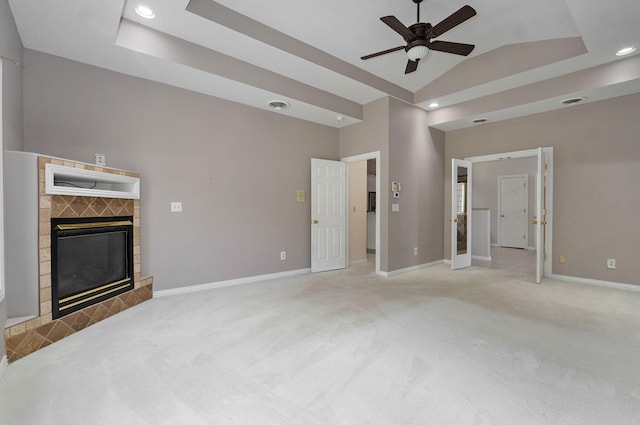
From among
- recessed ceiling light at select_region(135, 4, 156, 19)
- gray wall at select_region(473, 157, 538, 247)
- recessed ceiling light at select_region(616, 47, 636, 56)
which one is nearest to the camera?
recessed ceiling light at select_region(135, 4, 156, 19)

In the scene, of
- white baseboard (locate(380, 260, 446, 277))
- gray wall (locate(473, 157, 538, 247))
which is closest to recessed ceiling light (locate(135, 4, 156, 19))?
white baseboard (locate(380, 260, 446, 277))

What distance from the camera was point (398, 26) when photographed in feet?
9.08

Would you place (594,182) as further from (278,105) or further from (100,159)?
(100,159)

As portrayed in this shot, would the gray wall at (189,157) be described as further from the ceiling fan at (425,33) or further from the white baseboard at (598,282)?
the white baseboard at (598,282)

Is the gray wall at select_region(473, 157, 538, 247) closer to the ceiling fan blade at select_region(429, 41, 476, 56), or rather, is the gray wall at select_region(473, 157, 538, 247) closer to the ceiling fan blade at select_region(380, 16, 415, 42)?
the ceiling fan blade at select_region(429, 41, 476, 56)

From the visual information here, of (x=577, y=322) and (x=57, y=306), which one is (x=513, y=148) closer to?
(x=577, y=322)

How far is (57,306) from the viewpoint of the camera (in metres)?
2.52

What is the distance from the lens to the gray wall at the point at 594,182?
407 cm

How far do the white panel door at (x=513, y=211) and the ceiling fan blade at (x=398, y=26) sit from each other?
7017 millimetres

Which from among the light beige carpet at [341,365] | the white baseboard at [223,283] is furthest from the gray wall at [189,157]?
the light beige carpet at [341,365]

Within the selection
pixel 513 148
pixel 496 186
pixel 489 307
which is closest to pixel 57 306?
pixel 489 307

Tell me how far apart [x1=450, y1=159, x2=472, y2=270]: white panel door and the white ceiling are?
1105mm

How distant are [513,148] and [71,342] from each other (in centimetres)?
666

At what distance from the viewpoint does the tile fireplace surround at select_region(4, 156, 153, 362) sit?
2219 mm
